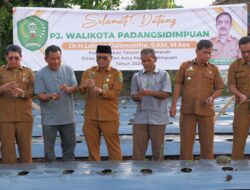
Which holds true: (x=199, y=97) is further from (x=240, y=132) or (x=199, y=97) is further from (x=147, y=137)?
(x=147, y=137)

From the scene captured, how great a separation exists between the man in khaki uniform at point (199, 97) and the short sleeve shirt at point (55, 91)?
1.05 metres

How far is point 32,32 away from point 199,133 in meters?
3.30

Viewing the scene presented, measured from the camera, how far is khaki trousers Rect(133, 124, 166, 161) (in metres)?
4.15

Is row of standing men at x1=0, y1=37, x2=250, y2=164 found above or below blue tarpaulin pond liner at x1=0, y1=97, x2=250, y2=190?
above

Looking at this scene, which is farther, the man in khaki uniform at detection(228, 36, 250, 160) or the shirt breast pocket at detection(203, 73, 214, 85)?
the shirt breast pocket at detection(203, 73, 214, 85)

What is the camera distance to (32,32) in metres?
6.40

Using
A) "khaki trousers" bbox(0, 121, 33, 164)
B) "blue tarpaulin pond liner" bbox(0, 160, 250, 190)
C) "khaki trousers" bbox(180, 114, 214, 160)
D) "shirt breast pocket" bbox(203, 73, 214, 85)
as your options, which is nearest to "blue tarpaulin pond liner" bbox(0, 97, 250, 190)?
"blue tarpaulin pond liner" bbox(0, 160, 250, 190)

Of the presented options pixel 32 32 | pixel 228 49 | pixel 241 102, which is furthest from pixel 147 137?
pixel 32 32

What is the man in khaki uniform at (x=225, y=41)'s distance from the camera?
6312 mm

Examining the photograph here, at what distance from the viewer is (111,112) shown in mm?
4148

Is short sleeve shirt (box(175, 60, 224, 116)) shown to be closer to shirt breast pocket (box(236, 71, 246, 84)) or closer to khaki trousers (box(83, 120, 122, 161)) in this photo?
shirt breast pocket (box(236, 71, 246, 84))

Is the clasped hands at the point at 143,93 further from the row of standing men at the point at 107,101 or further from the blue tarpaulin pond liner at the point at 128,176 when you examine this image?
the blue tarpaulin pond liner at the point at 128,176

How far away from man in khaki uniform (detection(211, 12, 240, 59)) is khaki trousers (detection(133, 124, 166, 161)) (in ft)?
8.46

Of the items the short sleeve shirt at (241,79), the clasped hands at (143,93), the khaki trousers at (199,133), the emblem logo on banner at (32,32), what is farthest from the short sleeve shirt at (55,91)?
the emblem logo on banner at (32,32)
